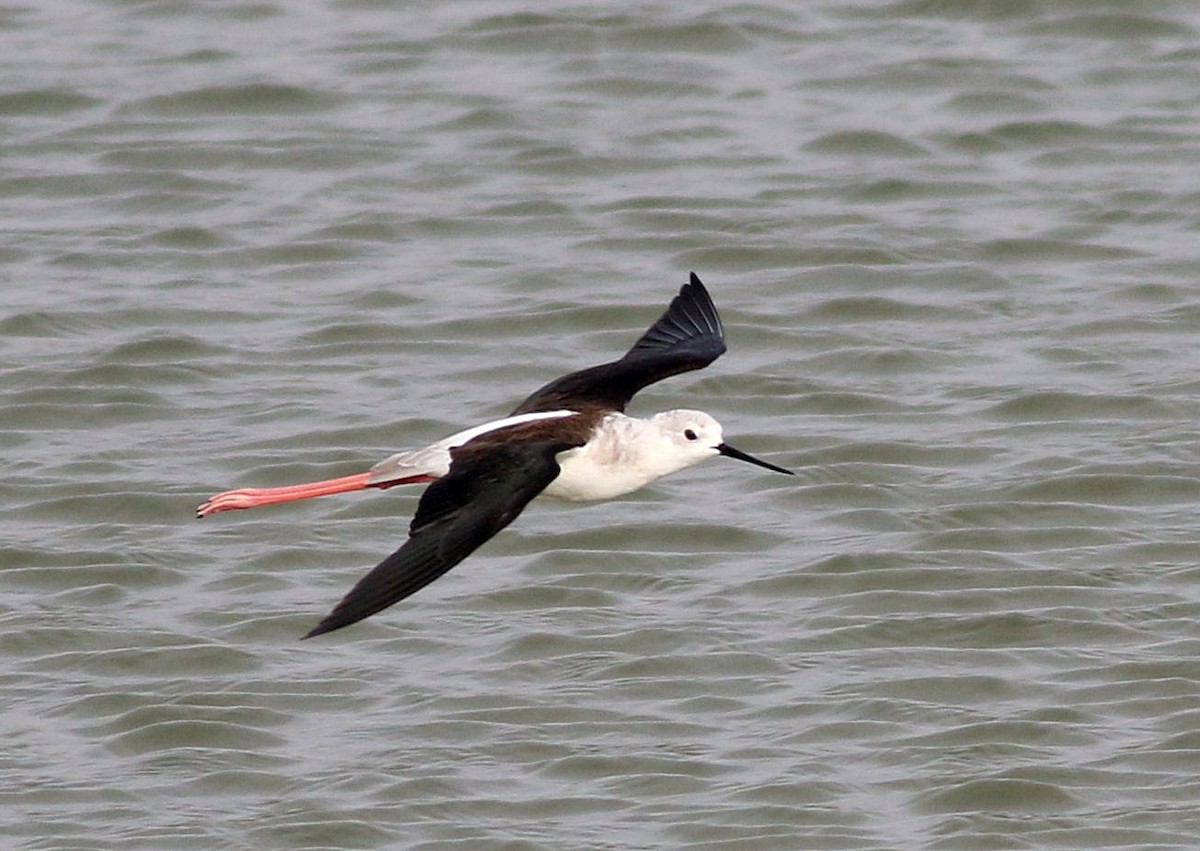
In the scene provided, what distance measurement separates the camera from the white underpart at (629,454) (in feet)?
28.6

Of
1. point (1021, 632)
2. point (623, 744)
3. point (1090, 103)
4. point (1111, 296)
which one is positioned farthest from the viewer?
point (1090, 103)

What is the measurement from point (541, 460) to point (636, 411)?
392 cm

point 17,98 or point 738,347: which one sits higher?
point 17,98

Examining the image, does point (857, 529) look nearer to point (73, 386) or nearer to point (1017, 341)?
point (1017, 341)

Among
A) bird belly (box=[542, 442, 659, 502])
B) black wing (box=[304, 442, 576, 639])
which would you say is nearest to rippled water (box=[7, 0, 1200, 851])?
bird belly (box=[542, 442, 659, 502])

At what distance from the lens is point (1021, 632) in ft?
Result: 33.4

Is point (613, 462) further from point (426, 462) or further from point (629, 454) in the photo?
point (426, 462)

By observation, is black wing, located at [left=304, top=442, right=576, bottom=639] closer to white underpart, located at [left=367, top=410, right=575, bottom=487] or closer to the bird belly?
white underpart, located at [left=367, top=410, right=575, bottom=487]

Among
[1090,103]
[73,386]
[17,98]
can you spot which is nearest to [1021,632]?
[73,386]

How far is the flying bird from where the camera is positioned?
7.59 m

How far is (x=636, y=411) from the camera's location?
1191 centimetres

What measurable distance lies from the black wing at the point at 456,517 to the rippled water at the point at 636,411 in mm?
1488

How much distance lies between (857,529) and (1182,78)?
580cm

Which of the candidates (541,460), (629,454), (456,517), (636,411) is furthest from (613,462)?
(636,411)
